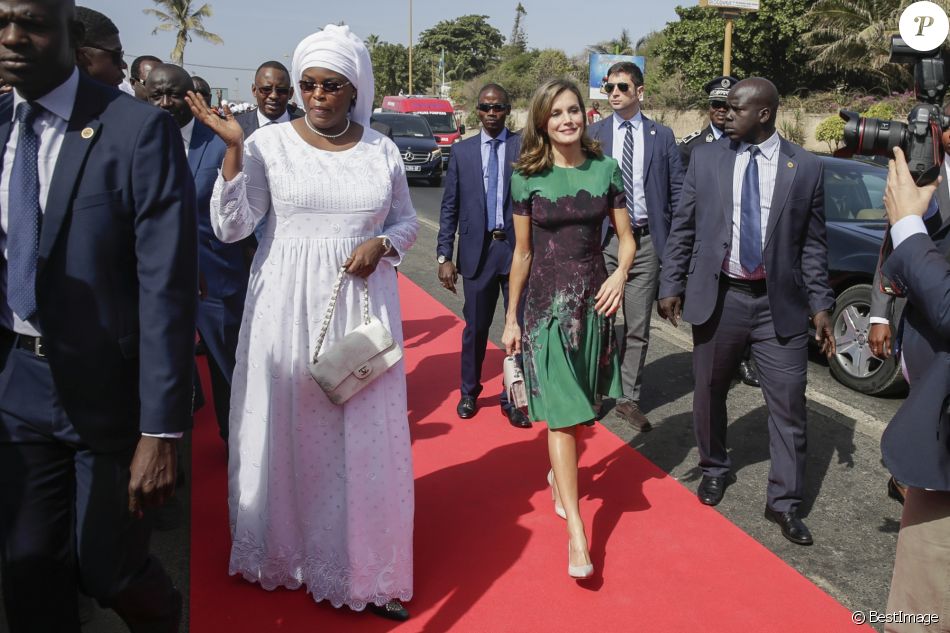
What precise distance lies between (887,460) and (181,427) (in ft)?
6.23

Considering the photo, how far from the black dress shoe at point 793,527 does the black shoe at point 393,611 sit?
6.08 ft

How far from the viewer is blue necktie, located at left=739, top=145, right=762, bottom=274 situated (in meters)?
4.12

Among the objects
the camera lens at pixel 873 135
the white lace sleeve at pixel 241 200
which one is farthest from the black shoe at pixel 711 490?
the white lace sleeve at pixel 241 200

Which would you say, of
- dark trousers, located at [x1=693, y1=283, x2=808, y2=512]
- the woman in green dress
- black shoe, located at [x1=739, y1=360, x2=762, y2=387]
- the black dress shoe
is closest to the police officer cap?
black shoe, located at [x1=739, y1=360, x2=762, y2=387]

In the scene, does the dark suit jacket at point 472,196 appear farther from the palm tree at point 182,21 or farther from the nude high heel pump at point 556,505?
the palm tree at point 182,21

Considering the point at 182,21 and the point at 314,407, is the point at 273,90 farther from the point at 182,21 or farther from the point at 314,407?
the point at 182,21

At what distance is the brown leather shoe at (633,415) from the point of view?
544 cm

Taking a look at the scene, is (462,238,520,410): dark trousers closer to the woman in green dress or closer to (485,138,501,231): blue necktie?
(485,138,501,231): blue necktie

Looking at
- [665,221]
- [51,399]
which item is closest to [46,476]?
[51,399]

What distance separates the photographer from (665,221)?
18.8ft

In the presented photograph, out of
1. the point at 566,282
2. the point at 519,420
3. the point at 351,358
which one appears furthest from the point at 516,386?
the point at 519,420

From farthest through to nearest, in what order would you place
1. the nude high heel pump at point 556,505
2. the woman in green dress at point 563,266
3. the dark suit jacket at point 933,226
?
the nude high heel pump at point 556,505 → the woman in green dress at point 563,266 → the dark suit jacket at point 933,226

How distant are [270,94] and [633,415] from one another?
10.5 ft

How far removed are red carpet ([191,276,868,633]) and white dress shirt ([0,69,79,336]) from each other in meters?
1.65
